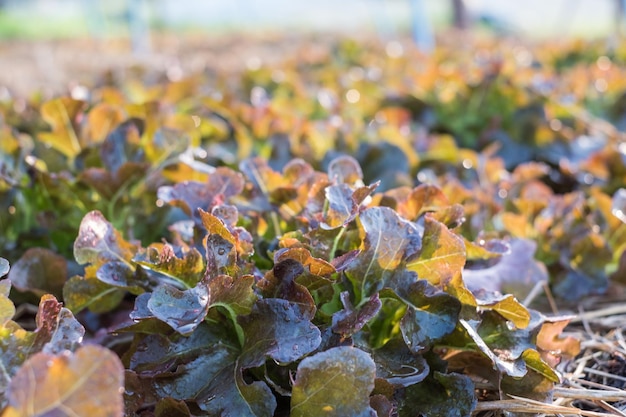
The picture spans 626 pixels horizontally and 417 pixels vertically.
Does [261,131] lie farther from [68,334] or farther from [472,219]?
[68,334]

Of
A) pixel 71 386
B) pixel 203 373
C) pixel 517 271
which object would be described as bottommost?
pixel 517 271

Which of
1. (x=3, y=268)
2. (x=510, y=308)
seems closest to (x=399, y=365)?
(x=510, y=308)

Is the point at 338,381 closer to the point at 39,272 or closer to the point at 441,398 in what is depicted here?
the point at 441,398

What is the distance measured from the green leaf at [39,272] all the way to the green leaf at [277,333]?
0.51 meters

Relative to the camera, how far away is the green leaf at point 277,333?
0.95 meters

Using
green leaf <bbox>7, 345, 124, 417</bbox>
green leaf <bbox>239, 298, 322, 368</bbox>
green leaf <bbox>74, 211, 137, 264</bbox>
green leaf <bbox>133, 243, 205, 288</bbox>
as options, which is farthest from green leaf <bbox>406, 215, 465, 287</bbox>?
green leaf <bbox>7, 345, 124, 417</bbox>

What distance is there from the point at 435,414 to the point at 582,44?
4580 mm

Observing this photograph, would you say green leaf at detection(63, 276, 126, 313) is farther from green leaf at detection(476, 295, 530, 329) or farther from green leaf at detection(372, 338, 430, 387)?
green leaf at detection(476, 295, 530, 329)

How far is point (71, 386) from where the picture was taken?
0.65 meters

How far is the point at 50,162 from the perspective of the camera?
1.73 m

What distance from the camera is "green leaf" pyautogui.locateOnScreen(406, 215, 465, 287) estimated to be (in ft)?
3.63

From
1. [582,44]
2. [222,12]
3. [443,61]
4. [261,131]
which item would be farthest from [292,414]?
[222,12]

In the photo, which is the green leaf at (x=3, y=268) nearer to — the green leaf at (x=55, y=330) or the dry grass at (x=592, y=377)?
the green leaf at (x=55, y=330)

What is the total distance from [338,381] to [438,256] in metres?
0.32
